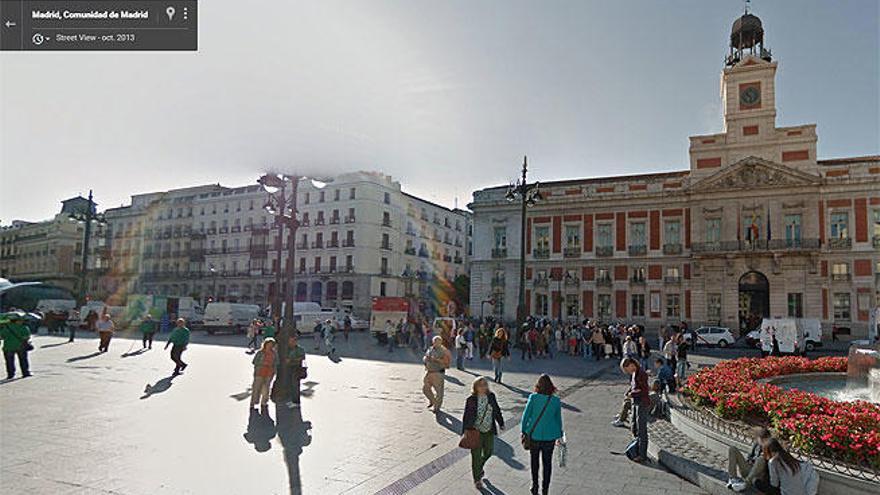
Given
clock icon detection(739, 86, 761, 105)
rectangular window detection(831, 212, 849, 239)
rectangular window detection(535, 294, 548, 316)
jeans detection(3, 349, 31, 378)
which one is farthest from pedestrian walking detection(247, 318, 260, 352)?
clock icon detection(739, 86, 761, 105)

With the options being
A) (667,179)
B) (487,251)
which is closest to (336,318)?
(487,251)

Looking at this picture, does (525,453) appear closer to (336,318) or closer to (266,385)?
(266,385)

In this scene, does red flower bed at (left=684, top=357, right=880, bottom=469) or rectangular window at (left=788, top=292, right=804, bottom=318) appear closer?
red flower bed at (left=684, top=357, right=880, bottom=469)

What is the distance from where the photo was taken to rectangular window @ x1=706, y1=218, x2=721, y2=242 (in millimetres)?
41531

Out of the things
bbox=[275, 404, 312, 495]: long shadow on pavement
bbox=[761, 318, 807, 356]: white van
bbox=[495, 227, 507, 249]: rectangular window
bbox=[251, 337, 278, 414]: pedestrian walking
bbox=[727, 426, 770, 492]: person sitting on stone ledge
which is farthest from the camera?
bbox=[495, 227, 507, 249]: rectangular window

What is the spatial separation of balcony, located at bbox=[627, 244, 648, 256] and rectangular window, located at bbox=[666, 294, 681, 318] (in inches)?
152

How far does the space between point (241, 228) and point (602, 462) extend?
63.8 metres

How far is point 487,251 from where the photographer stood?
49.3 meters

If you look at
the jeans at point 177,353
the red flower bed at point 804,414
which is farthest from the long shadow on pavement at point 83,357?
the red flower bed at point 804,414

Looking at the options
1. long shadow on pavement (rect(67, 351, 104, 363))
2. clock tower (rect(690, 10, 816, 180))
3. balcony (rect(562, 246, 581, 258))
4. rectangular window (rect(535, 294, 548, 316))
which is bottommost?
long shadow on pavement (rect(67, 351, 104, 363))

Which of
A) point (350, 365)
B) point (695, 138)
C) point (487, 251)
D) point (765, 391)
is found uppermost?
point (695, 138)

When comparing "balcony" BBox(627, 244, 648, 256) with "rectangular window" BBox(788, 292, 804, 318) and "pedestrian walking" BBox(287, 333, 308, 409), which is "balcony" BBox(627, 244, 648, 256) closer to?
"rectangular window" BBox(788, 292, 804, 318)

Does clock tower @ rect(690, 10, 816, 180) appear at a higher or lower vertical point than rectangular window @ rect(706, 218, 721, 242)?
higher

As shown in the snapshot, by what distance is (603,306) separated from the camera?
4419 cm
